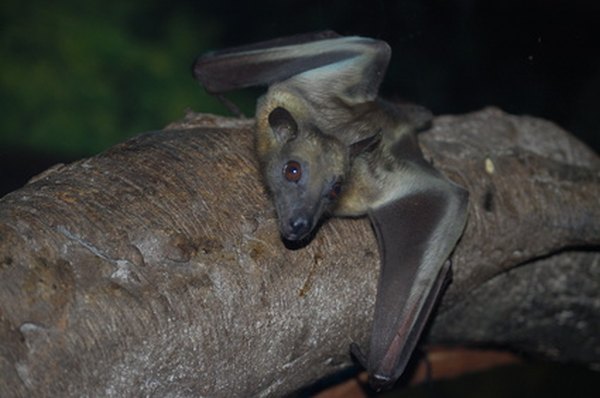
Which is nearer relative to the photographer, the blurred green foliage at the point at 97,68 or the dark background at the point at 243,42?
the dark background at the point at 243,42

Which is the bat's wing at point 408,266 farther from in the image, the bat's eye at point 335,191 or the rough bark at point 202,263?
the bat's eye at point 335,191

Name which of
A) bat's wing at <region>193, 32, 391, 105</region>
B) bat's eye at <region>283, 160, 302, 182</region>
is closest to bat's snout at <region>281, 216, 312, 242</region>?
bat's eye at <region>283, 160, 302, 182</region>

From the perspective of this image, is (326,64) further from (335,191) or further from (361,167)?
(335,191)

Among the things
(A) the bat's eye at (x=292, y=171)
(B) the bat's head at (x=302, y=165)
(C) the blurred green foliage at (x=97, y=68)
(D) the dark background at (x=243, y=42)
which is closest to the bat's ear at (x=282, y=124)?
(B) the bat's head at (x=302, y=165)

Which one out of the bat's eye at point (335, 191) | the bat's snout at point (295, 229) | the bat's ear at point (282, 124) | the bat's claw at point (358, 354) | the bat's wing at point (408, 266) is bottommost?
the bat's claw at point (358, 354)

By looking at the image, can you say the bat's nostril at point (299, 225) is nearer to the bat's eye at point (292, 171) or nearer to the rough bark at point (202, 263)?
the rough bark at point (202, 263)

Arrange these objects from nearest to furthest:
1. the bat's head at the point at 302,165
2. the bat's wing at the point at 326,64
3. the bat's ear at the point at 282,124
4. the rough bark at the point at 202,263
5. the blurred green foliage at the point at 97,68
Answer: the rough bark at the point at 202,263 → the bat's head at the point at 302,165 → the bat's ear at the point at 282,124 → the bat's wing at the point at 326,64 → the blurred green foliage at the point at 97,68

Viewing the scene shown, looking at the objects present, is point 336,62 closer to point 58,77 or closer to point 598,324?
point 58,77

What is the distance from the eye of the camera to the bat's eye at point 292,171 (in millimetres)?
3758

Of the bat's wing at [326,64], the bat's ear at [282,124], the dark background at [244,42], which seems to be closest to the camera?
the bat's ear at [282,124]

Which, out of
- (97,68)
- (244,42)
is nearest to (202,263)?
(244,42)

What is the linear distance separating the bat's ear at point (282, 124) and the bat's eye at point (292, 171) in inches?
6.3

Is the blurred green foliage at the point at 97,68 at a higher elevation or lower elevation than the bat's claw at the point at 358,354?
higher

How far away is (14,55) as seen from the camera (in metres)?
5.07
